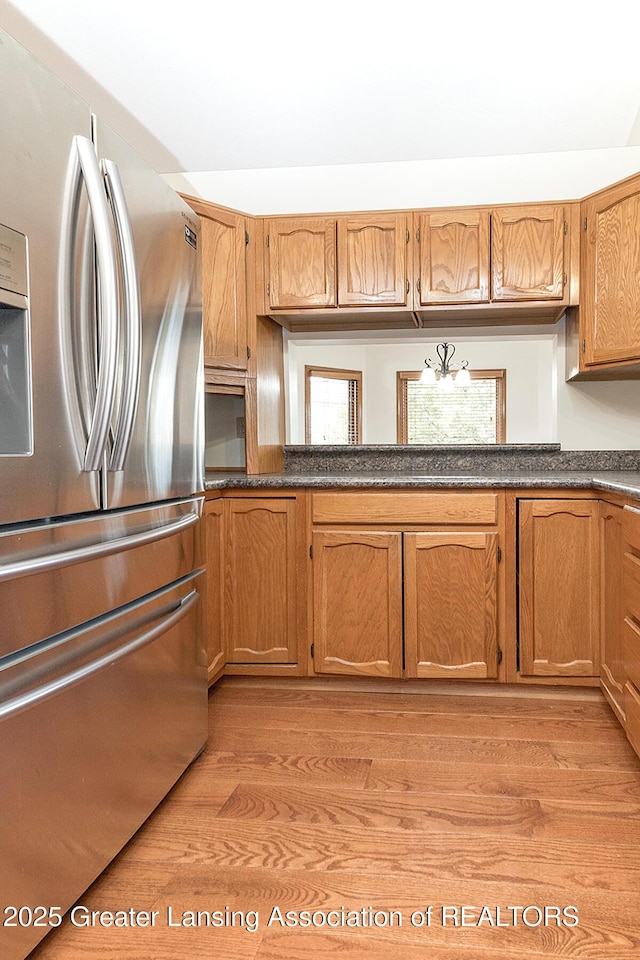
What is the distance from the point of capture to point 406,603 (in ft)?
9.01

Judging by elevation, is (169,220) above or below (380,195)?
below

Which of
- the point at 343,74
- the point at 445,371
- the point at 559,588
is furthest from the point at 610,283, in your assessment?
the point at 343,74

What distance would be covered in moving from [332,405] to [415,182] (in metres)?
1.16

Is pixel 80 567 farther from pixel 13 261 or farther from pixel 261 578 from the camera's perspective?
pixel 261 578

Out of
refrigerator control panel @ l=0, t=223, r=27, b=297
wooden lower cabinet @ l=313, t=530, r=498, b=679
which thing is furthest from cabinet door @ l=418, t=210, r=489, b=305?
refrigerator control panel @ l=0, t=223, r=27, b=297

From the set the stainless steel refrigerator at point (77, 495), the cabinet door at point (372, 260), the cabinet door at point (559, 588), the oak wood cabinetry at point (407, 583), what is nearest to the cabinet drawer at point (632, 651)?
the cabinet door at point (559, 588)

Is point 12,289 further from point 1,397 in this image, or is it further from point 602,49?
point 602,49

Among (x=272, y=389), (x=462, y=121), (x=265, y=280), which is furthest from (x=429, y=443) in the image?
(x=462, y=121)

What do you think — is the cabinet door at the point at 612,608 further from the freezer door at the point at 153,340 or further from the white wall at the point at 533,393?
the freezer door at the point at 153,340

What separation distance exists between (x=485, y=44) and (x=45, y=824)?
2948 millimetres

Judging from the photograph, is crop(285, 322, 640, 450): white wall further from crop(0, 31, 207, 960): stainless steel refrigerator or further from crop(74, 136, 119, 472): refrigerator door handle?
crop(74, 136, 119, 472): refrigerator door handle

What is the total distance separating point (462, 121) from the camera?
3.16 metres

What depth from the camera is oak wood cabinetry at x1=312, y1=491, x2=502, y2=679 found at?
272cm

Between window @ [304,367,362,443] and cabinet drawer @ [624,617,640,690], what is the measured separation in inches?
63.1
